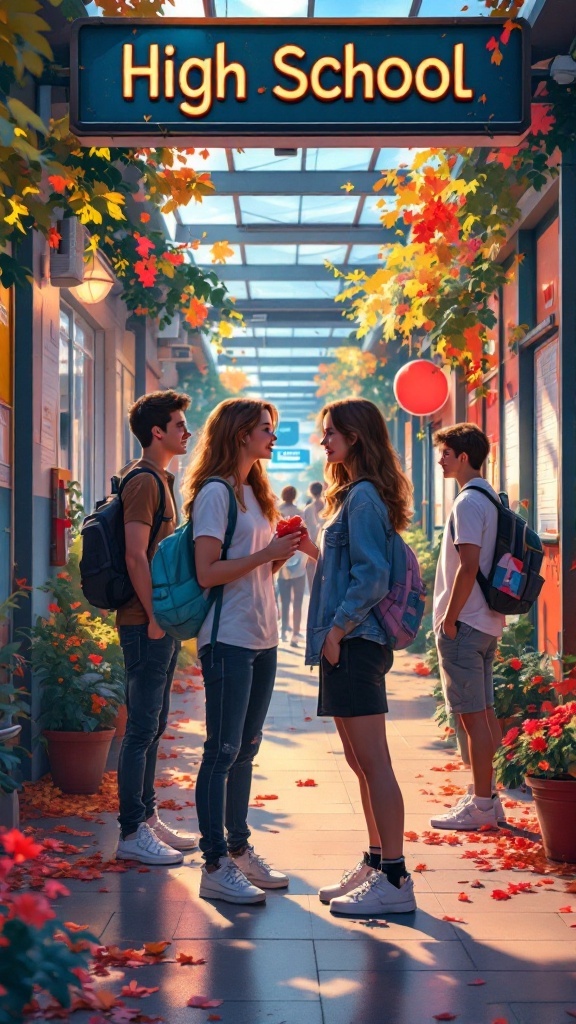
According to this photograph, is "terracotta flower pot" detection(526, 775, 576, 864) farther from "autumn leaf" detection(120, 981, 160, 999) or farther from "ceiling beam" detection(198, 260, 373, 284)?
"ceiling beam" detection(198, 260, 373, 284)

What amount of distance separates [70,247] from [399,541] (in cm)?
363

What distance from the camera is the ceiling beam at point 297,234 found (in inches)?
550

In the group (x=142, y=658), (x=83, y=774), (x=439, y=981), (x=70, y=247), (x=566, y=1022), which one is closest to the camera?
(x=566, y=1022)

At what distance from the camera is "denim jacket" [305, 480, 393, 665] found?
4.56 meters

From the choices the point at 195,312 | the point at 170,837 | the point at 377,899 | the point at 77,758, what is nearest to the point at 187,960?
the point at 377,899

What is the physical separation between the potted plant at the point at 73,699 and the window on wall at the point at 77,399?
2.81 m

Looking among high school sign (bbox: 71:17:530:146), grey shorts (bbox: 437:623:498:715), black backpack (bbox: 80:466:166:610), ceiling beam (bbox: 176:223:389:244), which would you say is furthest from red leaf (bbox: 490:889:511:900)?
ceiling beam (bbox: 176:223:389:244)

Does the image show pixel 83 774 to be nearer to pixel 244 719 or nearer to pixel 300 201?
pixel 244 719

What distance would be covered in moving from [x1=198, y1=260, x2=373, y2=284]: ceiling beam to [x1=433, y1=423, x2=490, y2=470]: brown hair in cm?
1000

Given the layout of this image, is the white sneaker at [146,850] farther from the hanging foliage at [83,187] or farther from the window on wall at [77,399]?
the window on wall at [77,399]

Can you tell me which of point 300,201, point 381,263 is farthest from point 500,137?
point 381,263

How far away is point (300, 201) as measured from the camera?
1285 cm

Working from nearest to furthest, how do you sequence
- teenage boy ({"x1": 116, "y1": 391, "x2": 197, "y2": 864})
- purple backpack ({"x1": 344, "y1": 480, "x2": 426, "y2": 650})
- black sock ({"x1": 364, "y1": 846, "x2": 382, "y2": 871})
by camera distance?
purple backpack ({"x1": 344, "y1": 480, "x2": 426, "y2": 650}) < black sock ({"x1": 364, "y1": 846, "x2": 382, "y2": 871}) < teenage boy ({"x1": 116, "y1": 391, "x2": 197, "y2": 864})

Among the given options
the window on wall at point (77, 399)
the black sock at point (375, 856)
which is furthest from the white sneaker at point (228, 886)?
the window on wall at point (77, 399)
